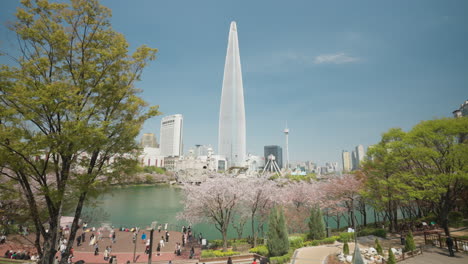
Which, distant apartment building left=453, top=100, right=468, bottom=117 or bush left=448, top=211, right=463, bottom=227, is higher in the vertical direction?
distant apartment building left=453, top=100, right=468, bottom=117

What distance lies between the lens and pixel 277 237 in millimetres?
17094

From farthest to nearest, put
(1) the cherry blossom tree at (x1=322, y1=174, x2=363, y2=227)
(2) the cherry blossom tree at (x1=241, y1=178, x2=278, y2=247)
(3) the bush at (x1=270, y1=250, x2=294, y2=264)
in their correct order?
(1) the cherry blossom tree at (x1=322, y1=174, x2=363, y2=227)
(2) the cherry blossom tree at (x1=241, y1=178, x2=278, y2=247)
(3) the bush at (x1=270, y1=250, x2=294, y2=264)

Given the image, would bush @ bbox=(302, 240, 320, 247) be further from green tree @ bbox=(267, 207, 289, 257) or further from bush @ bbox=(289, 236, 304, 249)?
green tree @ bbox=(267, 207, 289, 257)

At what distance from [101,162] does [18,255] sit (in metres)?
15.7

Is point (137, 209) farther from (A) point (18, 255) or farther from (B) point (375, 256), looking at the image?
(B) point (375, 256)

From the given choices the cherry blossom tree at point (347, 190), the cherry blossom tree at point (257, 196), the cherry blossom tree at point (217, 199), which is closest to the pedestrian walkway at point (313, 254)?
the cherry blossom tree at point (257, 196)

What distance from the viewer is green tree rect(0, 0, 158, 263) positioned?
703 cm

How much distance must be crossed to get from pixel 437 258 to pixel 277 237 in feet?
31.6

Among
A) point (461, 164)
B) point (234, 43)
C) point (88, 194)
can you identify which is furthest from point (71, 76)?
point (234, 43)

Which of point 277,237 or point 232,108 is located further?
point 232,108

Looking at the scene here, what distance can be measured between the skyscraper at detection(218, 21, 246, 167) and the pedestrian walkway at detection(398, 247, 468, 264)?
96734mm

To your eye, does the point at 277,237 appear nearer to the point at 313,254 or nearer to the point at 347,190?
the point at 313,254

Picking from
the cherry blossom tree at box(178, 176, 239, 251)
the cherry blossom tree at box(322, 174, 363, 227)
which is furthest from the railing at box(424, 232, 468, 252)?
the cherry blossom tree at box(178, 176, 239, 251)

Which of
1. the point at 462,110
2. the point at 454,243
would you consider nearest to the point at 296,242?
the point at 454,243
